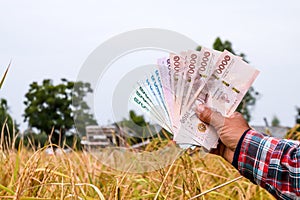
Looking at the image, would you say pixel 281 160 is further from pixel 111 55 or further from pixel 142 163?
pixel 142 163

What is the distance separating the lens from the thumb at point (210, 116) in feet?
4.14

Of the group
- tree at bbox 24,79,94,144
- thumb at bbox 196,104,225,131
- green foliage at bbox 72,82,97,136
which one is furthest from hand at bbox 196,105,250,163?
tree at bbox 24,79,94,144

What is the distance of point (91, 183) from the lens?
1.87m

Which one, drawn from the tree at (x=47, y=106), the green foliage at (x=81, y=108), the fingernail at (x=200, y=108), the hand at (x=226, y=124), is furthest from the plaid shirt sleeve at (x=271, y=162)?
the tree at (x=47, y=106)

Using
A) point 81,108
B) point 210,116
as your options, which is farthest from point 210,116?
point 81,108

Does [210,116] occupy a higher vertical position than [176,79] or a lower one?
lower

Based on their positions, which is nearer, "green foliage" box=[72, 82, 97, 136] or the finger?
the finger

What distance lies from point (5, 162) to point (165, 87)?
0.85 m

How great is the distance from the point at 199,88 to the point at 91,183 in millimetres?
750

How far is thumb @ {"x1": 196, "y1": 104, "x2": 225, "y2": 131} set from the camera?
49.6 inches

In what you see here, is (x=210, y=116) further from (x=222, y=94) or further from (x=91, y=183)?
(x=91, y=183)

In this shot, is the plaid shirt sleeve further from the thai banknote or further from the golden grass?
the golden grass

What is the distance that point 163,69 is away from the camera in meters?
1.32

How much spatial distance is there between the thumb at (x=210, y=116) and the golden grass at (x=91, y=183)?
25cm
